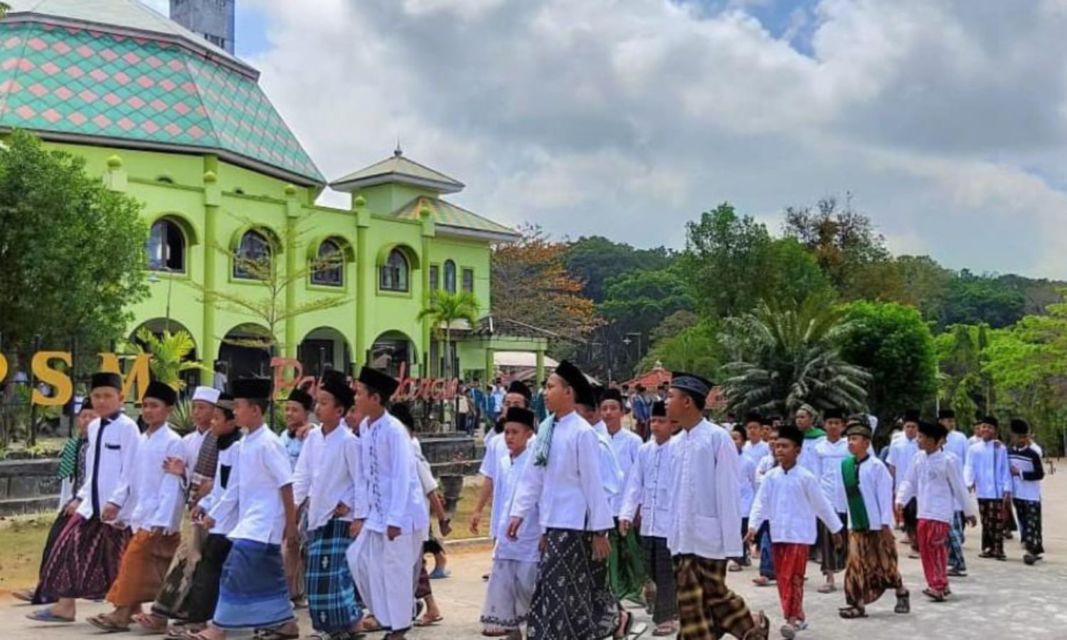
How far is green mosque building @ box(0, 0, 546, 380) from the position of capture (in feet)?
104

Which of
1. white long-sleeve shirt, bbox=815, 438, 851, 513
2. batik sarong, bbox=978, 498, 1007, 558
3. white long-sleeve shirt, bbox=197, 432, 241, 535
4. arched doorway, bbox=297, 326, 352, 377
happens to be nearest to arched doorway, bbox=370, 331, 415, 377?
arched doorway, bbox=297, 326, 352, 377

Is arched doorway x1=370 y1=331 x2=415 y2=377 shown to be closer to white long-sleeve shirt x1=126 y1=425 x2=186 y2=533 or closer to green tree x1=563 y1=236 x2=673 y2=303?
white long-sleeve shirt x1=126 y1=425 x2=186 y2=533

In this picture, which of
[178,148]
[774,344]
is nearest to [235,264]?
[178,148]

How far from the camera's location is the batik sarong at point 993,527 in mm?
13398

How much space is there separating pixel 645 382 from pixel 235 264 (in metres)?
12.6

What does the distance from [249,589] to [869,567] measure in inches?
205

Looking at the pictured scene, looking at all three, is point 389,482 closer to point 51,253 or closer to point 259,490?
point 259,490

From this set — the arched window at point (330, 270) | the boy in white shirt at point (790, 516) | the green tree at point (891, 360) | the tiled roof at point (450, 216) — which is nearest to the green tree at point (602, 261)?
the tiled roof at point (450, 216)

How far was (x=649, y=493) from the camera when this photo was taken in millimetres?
8422

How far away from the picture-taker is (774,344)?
2150 centimetres

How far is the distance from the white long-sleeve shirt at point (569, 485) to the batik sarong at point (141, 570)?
278 cm

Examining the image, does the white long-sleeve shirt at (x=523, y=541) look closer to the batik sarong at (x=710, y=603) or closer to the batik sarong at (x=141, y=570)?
the batik sarong at (x=710, y=603)

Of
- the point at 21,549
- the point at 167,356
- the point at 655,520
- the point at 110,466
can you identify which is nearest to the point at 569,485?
the point at 655,520

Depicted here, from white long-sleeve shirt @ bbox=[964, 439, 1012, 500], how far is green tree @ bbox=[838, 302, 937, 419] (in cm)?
A: 1090
